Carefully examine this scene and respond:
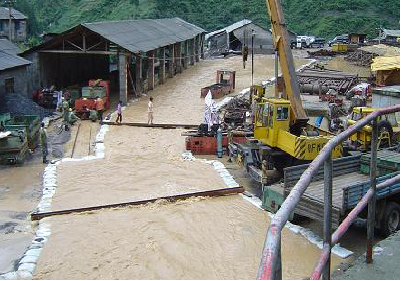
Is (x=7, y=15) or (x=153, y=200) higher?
(x=7, y=15)

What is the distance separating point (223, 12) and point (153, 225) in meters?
70.4

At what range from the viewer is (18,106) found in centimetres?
2472

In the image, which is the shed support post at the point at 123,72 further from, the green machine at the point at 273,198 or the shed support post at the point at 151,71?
the green machine at the point at 273,198

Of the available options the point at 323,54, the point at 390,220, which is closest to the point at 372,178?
the point at 390,220

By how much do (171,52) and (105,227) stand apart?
31.2m

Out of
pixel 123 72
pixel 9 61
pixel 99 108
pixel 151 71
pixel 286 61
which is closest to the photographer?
pixel 286 61

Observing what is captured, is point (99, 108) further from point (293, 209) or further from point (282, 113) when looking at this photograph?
point (293, 209)

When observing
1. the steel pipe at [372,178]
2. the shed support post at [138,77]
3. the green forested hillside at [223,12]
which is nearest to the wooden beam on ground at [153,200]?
the steel pipe at [372,178]

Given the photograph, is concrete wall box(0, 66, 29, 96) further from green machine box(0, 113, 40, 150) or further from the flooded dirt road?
the flooded dirt road

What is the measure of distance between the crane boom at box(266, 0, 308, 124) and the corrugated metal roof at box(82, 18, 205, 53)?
1391 centimetres

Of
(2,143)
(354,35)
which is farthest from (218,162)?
(354,35)

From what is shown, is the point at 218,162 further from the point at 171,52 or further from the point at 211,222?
the point at 171,52

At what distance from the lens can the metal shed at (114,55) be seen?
29766 millimetres

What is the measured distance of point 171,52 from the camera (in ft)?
135
